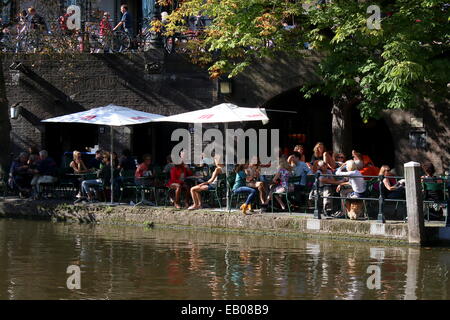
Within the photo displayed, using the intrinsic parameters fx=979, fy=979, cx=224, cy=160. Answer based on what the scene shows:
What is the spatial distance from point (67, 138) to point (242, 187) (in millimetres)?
10087

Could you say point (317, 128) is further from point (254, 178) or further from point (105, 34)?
point (254, 178)

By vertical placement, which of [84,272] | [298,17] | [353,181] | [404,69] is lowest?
[84,272]

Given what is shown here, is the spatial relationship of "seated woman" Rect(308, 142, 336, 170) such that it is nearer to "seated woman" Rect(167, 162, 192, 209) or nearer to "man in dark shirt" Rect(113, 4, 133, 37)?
"seated woman" Rect(167, 162, 192, 209)

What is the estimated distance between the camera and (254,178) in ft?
68.6

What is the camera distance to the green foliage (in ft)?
64.6

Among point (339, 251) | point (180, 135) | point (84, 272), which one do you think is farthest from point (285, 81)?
point (84, 272)

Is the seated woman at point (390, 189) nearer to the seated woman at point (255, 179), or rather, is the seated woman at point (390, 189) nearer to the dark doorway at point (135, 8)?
the seated woman at point (255, 179)

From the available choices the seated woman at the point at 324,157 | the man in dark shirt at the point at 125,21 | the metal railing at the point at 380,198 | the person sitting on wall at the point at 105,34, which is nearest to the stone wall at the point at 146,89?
the person sitting on wall at the point at 105,34

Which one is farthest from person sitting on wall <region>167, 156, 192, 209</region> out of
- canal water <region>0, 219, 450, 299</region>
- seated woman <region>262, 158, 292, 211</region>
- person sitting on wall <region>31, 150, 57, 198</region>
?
person sitting on wall <region>31, 150, 57, 198</region>

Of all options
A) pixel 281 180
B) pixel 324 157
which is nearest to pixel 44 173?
pixel 281 180

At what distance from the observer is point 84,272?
15039mm

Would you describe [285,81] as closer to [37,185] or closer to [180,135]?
[180,135]

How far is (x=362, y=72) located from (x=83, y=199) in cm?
725

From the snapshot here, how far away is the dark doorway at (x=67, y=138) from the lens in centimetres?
2890
